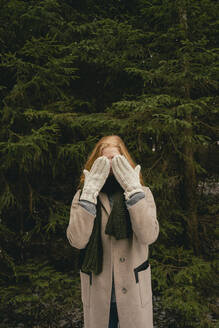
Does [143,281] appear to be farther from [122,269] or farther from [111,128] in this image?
[111,128]

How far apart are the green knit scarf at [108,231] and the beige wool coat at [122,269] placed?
4 cm

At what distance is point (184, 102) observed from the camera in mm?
3771

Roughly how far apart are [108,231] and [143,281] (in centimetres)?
48

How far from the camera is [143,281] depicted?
215 centimetres

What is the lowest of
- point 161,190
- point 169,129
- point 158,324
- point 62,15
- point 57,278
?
point 158,324

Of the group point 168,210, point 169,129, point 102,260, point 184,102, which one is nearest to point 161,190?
point 168,210

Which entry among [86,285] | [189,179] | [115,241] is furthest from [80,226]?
[189,179]

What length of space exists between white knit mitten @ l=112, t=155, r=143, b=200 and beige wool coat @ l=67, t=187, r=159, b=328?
110 millimetres

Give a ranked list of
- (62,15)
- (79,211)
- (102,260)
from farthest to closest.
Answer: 1. (62,15)
2. (102,260)
3. (79,211)

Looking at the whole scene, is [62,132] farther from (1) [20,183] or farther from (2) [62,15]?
(2) [62,15]

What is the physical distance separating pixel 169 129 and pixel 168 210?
1175 millimetres

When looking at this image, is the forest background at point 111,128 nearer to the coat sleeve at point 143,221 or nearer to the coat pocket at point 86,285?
the coat pocket at point 86,285

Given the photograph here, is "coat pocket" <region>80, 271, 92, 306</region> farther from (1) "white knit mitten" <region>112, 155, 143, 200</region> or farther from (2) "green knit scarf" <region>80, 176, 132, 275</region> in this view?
(1) "white knit mitten" <region>112, 155, 143, 200</region>

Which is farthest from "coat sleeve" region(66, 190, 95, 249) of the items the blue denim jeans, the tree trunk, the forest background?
the tree trunk
